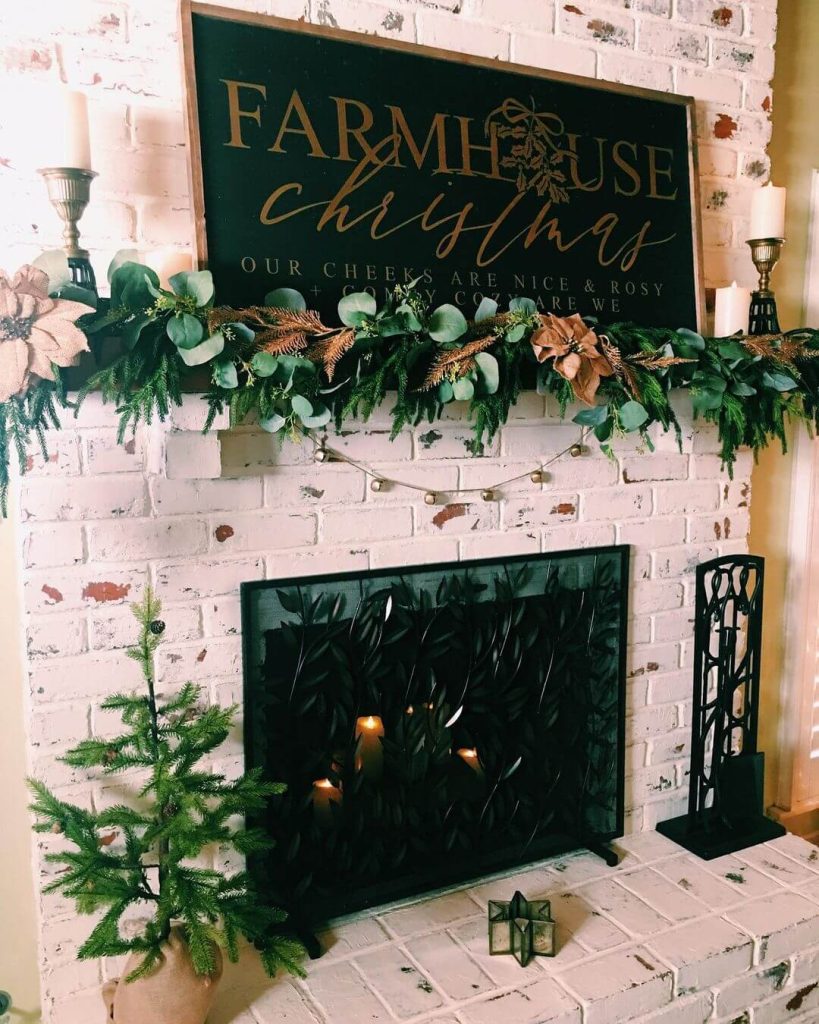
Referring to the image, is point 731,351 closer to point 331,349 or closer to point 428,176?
point 428,176

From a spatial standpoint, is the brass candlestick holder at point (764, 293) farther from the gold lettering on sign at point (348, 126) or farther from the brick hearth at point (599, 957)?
the brick hearth at point (599, 957)

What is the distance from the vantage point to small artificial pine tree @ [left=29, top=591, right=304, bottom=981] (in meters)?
1.40

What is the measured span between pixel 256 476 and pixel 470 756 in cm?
78

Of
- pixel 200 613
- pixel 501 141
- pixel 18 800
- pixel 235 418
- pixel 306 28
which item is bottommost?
pixel 18 800

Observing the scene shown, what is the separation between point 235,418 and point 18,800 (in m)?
0.83

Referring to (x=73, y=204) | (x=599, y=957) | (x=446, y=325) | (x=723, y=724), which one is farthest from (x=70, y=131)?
(x=723, y=724)

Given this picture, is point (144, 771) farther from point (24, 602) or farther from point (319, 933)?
point (319, 933)

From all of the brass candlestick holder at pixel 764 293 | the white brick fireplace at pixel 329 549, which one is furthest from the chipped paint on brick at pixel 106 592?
the brass candlestick holder at pixel 764 293

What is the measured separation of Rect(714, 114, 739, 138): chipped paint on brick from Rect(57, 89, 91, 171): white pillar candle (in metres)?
1.40

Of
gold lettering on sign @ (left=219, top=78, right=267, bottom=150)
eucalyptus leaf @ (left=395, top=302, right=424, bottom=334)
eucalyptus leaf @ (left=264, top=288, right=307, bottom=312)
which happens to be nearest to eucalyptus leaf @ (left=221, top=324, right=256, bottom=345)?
eucalyptus leaf @ (left=264, top=288, right=307, bottom=312)

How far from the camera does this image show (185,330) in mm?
1312

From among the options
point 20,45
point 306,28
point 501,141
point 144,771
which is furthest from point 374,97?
point 144,771

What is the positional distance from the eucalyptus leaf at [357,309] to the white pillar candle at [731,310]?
0.87 metres

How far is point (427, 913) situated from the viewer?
1.84 meters
